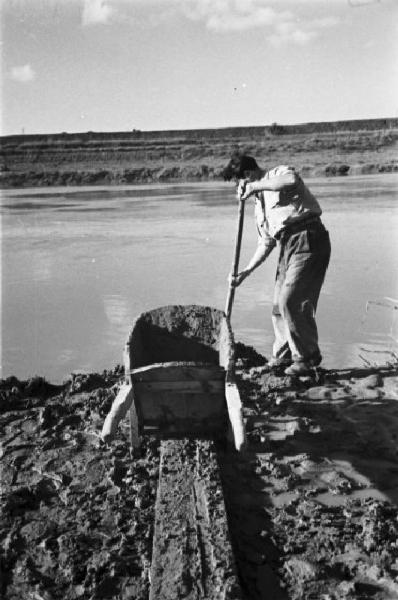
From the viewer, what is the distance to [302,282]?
491 centimetres

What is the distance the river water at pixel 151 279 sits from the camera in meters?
6.20

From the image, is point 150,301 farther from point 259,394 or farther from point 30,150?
point 30,150

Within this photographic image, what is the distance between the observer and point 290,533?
3.08 metres

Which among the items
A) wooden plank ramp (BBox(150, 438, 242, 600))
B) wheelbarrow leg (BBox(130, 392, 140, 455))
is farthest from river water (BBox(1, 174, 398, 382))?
wooden plank ramp (BBox(150, 438, 242, 600))

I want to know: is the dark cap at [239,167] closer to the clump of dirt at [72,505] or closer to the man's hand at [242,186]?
the man's hand at [242,186]

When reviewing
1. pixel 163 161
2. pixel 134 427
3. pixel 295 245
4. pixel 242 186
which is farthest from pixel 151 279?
pixel 163 161

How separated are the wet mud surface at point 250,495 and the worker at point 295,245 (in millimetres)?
297

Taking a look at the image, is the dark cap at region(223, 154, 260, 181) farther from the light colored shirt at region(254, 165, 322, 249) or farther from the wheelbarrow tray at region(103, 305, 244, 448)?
the wheelbarrow tray at region(103, 305, 244, 448)

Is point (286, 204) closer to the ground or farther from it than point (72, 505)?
farther from it

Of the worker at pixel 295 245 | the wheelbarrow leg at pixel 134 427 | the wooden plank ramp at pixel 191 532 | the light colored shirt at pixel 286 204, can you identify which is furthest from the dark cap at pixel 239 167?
the wooden plank ramp at pixel 191 532

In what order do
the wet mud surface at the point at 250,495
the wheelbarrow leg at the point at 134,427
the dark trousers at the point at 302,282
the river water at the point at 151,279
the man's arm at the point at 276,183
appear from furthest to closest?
the river water at the point at 151,279 < the dark trousers at the point at 302,282 < the man's arm at the point at 276,183 < the wheelbarrow leg at the point at 134,427 < the wet mud surface at the point at 250,495

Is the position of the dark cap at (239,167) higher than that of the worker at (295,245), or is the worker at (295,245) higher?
the dark cap at (239,167)

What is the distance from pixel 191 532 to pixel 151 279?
5.48 m

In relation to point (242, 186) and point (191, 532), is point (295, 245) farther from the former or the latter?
point (191, 532)
